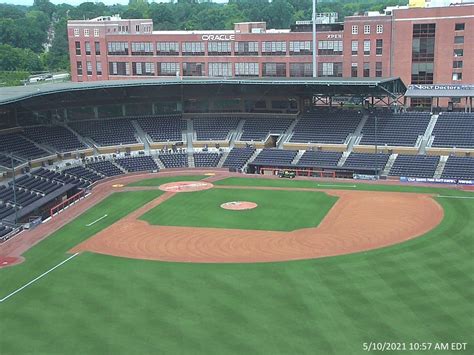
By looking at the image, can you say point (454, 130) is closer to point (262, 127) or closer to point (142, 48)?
point (262, 127)

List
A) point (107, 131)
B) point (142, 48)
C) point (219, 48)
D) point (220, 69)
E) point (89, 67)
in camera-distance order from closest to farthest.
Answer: point (107, 131) < point (219, 48) < point (220, 69) < point (142, 48) < point (89, 67)

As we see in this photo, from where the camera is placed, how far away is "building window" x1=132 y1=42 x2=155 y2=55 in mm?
124688

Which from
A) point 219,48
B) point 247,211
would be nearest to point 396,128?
point 247,211

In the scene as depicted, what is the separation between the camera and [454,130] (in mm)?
84375

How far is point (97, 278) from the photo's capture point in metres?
44.8

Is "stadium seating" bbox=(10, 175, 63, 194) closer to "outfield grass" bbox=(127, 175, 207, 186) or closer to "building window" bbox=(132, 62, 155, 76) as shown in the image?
"outfield grass" bbox=(127, 175, 207, 186)

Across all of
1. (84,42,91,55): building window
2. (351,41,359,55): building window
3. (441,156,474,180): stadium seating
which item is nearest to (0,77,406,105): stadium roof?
(441,156,474,180): stadium seating

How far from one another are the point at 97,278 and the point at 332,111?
201ft

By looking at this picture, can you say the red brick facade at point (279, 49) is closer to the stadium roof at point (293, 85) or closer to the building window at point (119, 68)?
the building window at point (119, 68)

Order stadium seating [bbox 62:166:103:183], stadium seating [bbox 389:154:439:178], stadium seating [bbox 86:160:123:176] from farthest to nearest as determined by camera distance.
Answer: stadium seating [bbox 86:160:123:176]
stadium seating [bbox 62:166:103:183]
stadium seating [bbox 389:154:439:178]

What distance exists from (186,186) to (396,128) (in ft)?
113

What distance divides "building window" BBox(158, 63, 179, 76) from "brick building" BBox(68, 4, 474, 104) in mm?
194

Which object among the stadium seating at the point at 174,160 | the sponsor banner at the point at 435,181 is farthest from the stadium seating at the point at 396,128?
the stadium seating at the point at 174,160

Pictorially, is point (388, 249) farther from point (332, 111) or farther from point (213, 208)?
point (332, 111)
